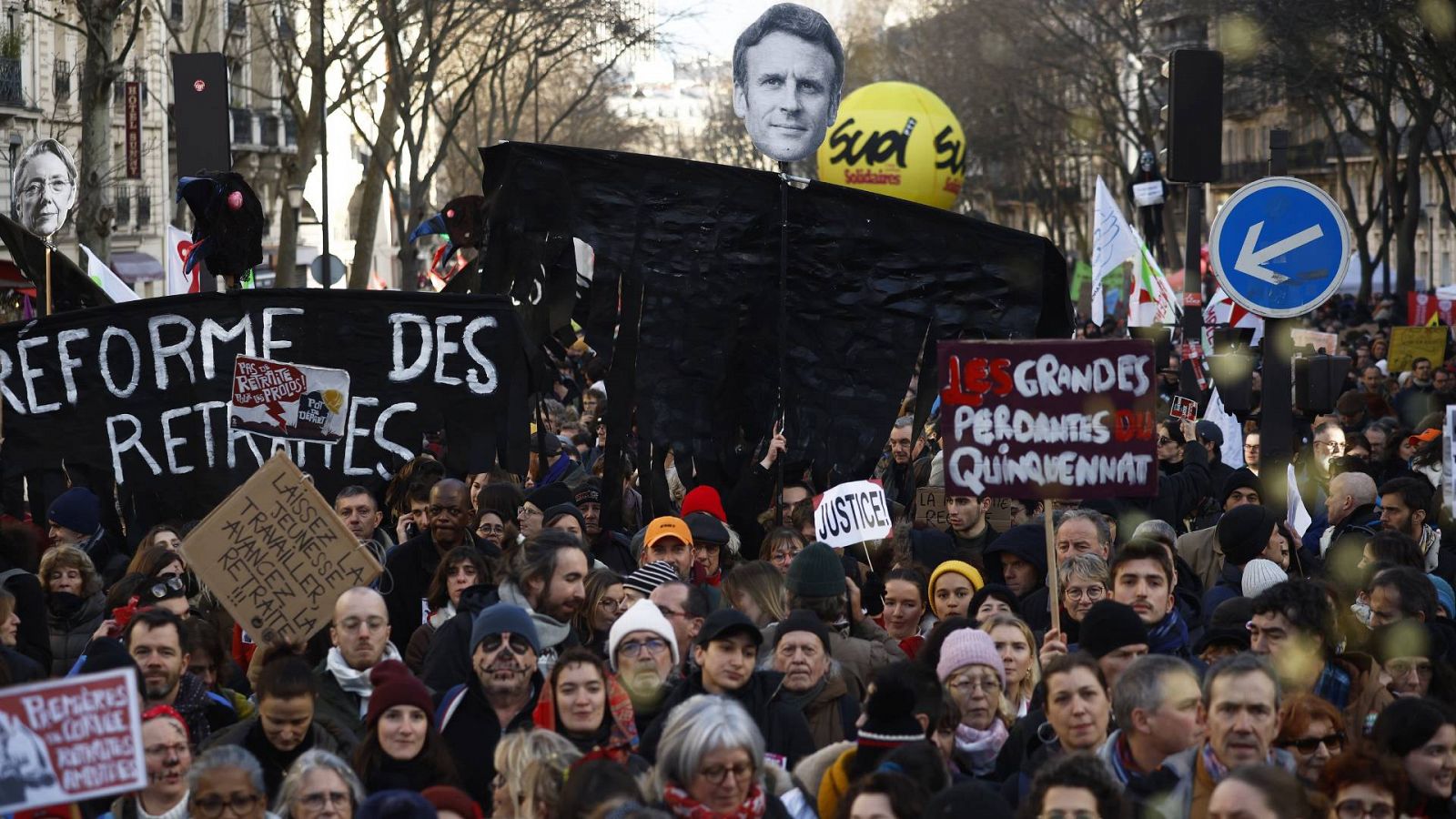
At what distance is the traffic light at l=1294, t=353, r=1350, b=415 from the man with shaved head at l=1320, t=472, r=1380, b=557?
1249 millimetres

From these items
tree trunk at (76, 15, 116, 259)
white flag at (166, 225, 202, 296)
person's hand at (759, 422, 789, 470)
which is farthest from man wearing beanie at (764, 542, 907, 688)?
tree trunk at (76, 15, 116, 259)

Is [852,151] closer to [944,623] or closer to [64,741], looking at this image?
[944,623]

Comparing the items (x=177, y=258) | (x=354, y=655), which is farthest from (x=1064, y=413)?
(x=177, y=258)

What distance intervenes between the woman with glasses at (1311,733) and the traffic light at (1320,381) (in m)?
5.62

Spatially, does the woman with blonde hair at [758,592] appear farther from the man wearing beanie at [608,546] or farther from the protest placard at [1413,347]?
the protest placard at [1413,347]

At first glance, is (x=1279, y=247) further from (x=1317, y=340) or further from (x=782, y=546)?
(x=1317, y=340)

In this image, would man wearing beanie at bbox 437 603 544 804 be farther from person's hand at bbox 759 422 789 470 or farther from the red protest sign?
person's hand at bbox 759 422 789 470

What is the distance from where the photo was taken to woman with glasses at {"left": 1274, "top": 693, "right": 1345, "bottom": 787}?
251 inches

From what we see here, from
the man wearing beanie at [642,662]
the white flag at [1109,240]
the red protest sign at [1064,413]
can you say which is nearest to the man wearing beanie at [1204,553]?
the red protest sign at [1064,413]

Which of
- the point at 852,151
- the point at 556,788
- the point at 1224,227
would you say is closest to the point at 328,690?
the point at 556,788

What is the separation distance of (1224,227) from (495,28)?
86.2ft

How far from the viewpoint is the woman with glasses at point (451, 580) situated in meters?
8.46

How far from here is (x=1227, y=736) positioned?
19.3 ft

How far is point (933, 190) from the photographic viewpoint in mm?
29938
